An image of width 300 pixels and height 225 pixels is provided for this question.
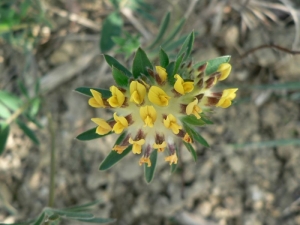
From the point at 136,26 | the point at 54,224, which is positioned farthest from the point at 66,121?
the point at 54,224

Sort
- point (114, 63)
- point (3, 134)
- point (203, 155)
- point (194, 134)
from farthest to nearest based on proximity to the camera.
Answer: point (203, 155), point (3, 134), point (114, 63), point (194, 134)

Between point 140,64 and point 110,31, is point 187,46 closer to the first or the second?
point 140,64

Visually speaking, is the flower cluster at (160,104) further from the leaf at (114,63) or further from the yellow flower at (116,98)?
the leaf at (114,63)

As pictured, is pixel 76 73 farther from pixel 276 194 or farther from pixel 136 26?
pixel 276 194

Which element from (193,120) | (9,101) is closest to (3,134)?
(9,101)

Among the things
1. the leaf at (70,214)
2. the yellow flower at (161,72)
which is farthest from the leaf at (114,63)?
the leaf at (70,214)
